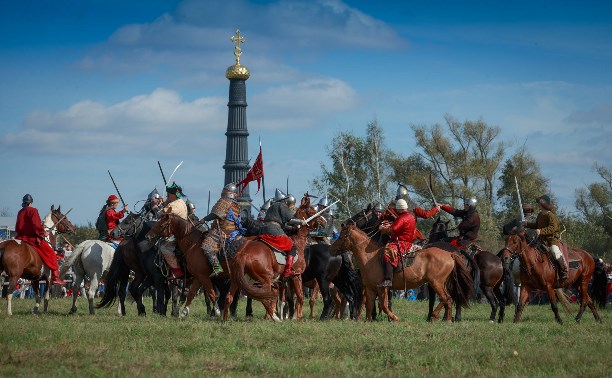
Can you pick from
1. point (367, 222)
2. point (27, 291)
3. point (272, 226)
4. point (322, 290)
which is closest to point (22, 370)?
point (272, 226)

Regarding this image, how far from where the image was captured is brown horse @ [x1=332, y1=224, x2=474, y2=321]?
20.7 m

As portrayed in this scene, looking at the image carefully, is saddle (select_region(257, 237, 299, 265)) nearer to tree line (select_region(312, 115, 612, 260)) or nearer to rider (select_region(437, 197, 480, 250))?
rider (select_region(437, 197, 480, 250))

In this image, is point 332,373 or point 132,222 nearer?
point 332,373

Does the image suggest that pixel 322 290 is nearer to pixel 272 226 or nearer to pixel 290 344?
pixel 272 226

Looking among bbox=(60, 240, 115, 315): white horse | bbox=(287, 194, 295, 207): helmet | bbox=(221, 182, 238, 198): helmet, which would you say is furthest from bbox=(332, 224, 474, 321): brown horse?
bbox=(60, 240, 115, 315): white horse

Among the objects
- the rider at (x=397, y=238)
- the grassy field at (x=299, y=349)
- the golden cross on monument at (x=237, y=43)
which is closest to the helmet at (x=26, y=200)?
the grassy field at (x=299, y=349)

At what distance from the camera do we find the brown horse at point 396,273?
67.8ft

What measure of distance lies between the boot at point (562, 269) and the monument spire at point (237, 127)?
65691 mm

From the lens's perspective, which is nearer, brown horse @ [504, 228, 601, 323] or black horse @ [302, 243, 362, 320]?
brown horse @ [504, 228, 601, 323]

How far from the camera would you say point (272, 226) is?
2058 cm

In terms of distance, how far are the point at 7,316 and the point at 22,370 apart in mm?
8662

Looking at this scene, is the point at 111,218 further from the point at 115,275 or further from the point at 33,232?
the point at 33,232

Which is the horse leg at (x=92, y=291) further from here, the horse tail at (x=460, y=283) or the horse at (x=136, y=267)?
the horse tail at (x=460, y=283)

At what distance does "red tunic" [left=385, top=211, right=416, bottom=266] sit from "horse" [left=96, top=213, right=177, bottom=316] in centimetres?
516
